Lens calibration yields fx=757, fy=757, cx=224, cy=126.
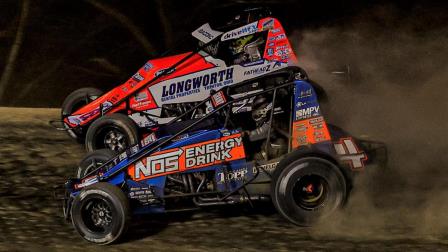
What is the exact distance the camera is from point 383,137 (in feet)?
34.8

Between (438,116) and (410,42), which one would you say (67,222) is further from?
(410,42)

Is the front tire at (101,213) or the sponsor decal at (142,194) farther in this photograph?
the sponsor decal at (142,194)

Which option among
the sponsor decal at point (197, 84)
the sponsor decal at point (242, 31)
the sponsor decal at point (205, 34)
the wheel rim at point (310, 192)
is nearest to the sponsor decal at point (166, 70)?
the sponsor decal at point (197, 84)

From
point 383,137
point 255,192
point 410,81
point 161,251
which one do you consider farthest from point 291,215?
point 410,81

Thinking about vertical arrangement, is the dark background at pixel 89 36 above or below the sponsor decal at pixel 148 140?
above

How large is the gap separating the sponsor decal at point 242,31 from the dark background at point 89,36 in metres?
3.95

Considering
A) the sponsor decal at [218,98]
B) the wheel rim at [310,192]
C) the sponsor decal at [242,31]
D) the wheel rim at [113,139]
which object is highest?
the sponsor decal at [242,31]

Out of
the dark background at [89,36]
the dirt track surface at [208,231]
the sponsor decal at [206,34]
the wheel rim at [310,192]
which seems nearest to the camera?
the dirt track surface at [208,231]

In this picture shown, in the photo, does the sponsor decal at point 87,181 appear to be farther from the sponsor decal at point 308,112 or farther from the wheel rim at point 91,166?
the sponsor decal at point 308,112

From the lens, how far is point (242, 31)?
956 centimetres

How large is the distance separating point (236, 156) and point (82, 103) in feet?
13.1

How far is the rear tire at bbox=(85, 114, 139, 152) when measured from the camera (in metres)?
8.88

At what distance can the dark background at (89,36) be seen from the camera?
44.6ft

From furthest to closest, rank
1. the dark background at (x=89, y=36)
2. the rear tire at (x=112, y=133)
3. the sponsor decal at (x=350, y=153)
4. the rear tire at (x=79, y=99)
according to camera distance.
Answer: the dark background at (x=89, y=36), the rear tire at (x=79, y=99), the rear tire at (x=112, y=133), the sponsor decal at (x=350, y=153)
